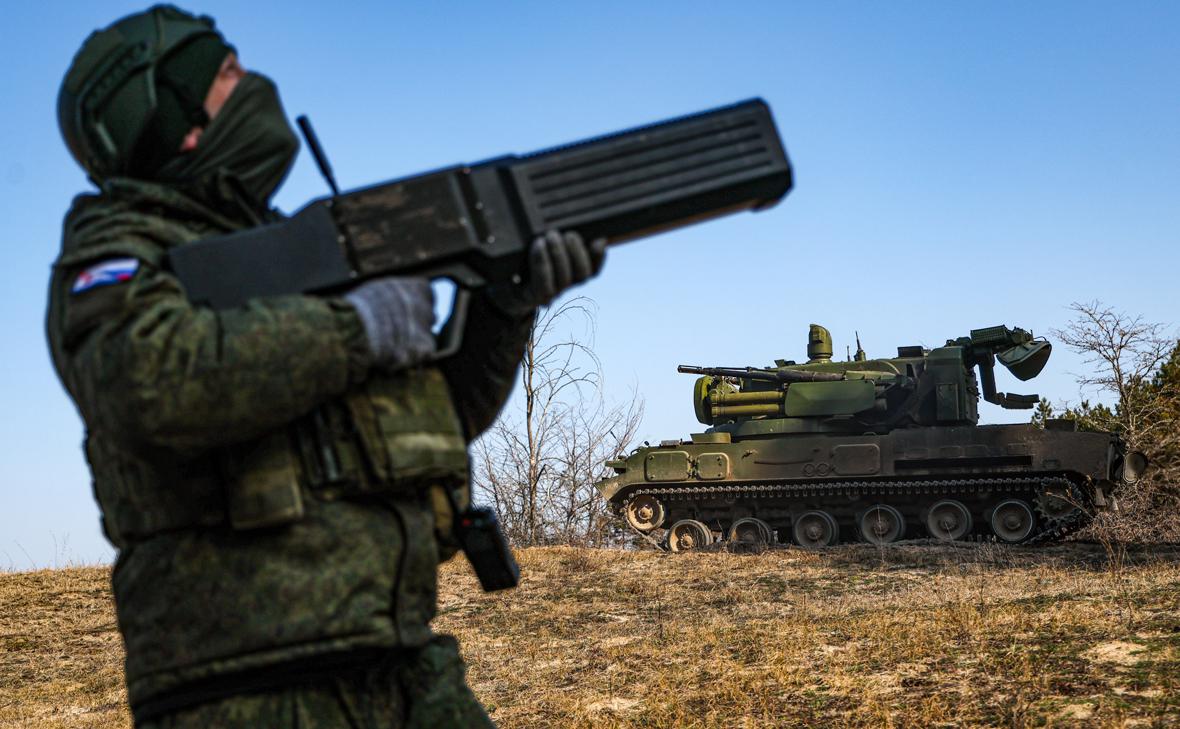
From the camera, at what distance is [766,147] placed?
221cm

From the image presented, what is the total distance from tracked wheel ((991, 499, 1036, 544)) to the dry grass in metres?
2.54

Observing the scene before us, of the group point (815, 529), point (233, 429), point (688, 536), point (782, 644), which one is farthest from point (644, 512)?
point (233, 429)

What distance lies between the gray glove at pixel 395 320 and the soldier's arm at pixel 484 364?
36cm

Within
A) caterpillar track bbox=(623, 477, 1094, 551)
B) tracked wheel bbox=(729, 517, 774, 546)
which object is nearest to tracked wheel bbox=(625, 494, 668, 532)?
caterpillar track bbox=(623, 477, 1094, 551)

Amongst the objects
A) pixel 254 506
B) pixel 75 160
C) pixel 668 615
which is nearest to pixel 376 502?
pixel 254 506

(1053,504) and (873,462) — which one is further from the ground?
(873,462)

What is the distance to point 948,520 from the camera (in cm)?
1627

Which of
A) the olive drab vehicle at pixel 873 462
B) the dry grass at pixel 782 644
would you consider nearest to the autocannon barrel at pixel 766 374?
the olive drab vehicle at pixel 873 462

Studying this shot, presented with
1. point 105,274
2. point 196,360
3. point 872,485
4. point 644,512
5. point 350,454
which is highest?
point 105,274

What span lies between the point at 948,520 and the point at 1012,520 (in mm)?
877

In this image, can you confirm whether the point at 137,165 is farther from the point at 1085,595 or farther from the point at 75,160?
the point at 1085,595

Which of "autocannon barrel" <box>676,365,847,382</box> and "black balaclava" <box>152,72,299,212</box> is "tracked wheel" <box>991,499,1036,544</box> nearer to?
"autocannon barrel" <box>676,365,847,382</box>

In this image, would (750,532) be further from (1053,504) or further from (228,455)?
(228,455)

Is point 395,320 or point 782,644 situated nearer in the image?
point 395,320
